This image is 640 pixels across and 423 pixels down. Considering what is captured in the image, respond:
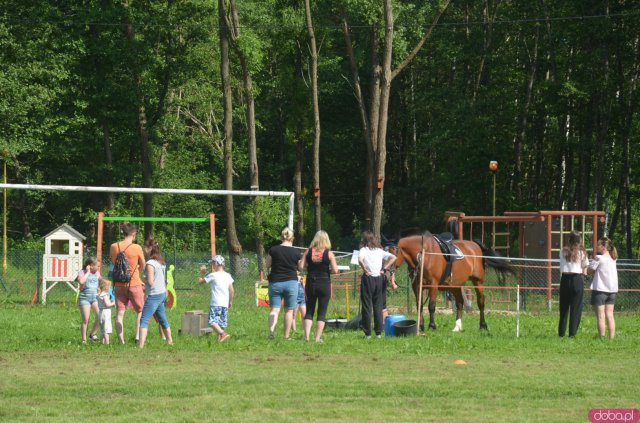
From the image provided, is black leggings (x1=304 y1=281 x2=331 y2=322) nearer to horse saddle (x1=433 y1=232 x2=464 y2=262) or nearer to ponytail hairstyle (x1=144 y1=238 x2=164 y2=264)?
ponytail hairstyle (x1=144 y1=238 x2=164 y2=264)

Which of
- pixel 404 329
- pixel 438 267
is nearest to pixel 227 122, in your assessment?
pixel 438 267

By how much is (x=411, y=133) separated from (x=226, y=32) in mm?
22819

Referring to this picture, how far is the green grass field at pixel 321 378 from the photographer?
10.9m

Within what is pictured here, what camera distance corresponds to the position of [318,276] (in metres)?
17.5

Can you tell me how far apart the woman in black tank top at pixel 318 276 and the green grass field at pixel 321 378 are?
1.49ft

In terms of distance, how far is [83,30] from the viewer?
Answer: 142 feet

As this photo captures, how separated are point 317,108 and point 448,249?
22.0m

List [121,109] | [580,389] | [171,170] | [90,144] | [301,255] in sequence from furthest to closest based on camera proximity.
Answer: [171,170]
[90,144]
[121,109]
[301,255]
[580,389]

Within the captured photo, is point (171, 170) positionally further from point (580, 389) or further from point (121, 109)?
point (580, 389)

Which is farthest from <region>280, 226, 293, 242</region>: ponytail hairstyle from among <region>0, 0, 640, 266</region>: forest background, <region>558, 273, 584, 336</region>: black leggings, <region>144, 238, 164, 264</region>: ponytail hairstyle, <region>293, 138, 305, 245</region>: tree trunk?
<region>293, 138, 305, 245</region>: tree trunk

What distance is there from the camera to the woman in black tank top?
17375 millimetres

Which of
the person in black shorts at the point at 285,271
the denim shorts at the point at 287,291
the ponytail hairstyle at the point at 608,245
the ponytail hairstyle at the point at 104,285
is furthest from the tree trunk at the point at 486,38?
the ponytail hairstyle at the point at 104,285

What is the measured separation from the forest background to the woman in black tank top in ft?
59.4

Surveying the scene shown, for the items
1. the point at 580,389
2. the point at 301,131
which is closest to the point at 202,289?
the point at 301,131
